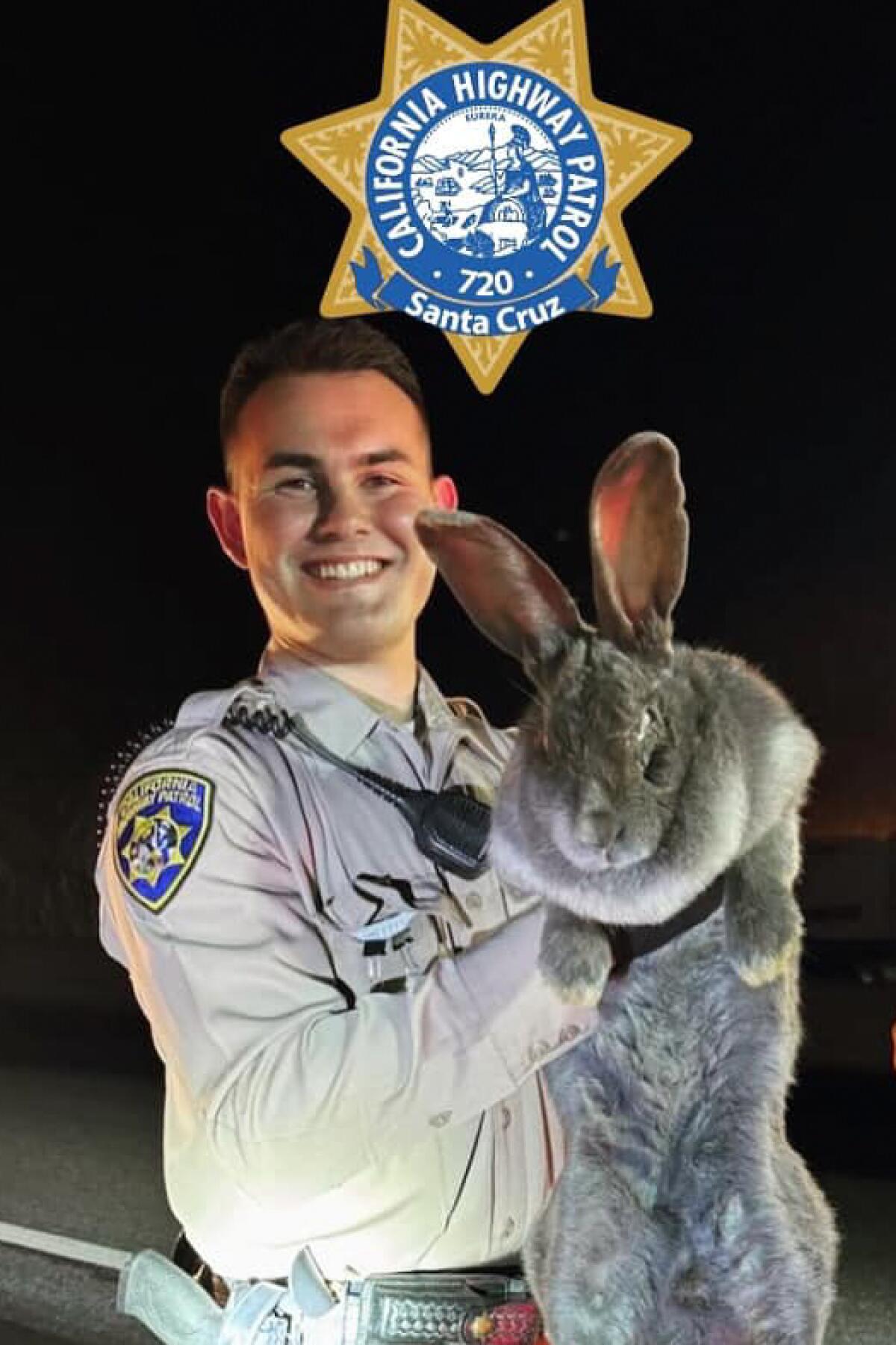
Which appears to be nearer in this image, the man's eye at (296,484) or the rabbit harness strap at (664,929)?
the rabbit harness strap at (664,929)

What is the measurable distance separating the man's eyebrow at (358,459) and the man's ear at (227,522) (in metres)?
0.10

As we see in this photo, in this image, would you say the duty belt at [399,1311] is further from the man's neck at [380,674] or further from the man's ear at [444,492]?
the man's ear at [444,492]

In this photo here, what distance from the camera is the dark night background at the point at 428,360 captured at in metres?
1.59

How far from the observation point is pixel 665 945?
1508mm

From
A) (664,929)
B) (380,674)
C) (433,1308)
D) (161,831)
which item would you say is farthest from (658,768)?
(433,1308)

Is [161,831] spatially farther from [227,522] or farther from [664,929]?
[664,929]

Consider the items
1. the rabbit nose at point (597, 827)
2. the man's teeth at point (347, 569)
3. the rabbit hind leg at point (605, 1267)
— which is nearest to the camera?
the rabbit nose at point (597, 827)

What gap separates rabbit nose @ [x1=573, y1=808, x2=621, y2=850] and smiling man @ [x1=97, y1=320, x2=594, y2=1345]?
149 mm

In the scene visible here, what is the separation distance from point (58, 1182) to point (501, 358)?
1.39 meters

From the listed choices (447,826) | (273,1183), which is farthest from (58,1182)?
(447,826)

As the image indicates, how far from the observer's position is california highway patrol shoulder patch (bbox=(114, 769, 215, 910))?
1612mm

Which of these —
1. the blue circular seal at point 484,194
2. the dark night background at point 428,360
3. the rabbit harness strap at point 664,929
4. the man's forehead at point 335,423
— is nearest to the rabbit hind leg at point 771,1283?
the rabbit harness strap at point 664,929

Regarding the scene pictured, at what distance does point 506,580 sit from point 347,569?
24 cm

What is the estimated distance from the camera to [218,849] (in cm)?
160
